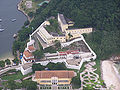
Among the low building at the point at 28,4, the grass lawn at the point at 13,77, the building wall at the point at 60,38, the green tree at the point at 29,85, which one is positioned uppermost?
the low building at the point at 28,4

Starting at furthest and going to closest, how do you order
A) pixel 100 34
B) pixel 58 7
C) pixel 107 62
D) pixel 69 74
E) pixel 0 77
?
pixel 58 7
pixel 100 34
pixel 107 62
pixel 0 77
pixel 69 74

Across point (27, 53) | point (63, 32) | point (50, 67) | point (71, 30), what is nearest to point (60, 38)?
point (63, 32)

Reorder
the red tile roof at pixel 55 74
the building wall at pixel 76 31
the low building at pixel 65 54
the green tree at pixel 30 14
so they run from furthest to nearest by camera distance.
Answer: the green tree at pixel 30 14
the building wall at pixel 76 31
the low building at pixel 65 54
the red tile roof at pixel 55 74

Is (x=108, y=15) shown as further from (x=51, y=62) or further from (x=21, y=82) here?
(x=21, y=82)

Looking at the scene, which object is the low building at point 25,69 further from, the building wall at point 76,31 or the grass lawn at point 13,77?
the building wall at point 76,31

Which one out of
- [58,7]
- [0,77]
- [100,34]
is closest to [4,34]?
[58,7]

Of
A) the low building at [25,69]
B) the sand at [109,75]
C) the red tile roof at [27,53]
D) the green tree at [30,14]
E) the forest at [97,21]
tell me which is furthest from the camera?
the green tree at [30,14]

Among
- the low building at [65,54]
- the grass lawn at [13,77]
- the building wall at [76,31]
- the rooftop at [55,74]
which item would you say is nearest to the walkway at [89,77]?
the rooftop at [55,74]
